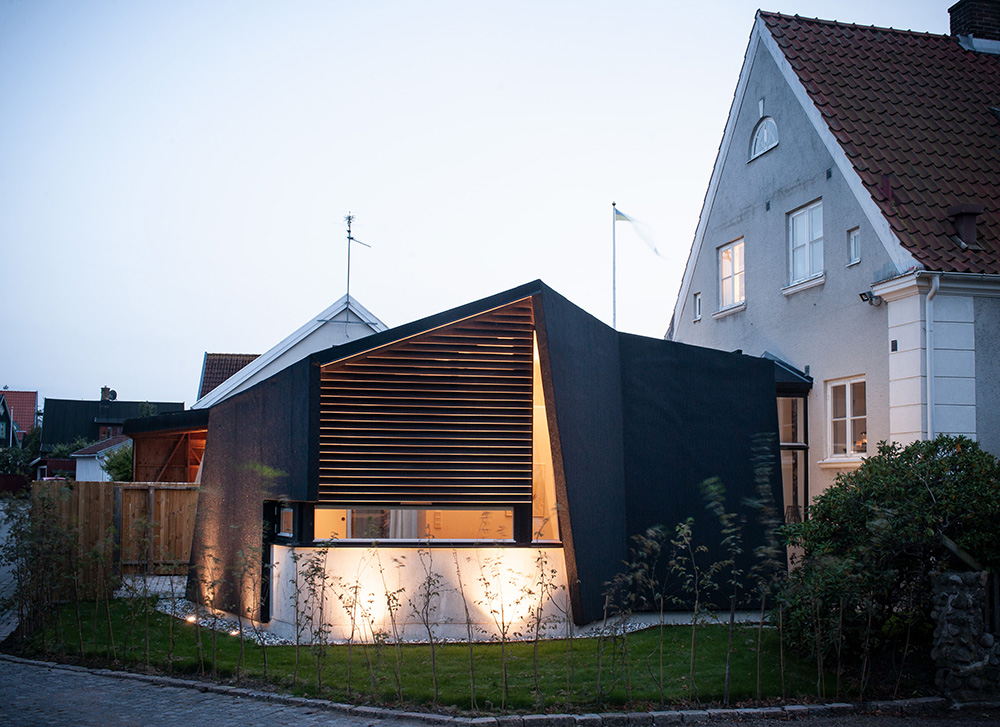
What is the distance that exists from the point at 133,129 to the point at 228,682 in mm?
10584

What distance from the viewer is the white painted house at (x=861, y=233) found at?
10961 millimetres

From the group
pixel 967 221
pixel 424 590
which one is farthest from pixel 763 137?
pixel 424 590

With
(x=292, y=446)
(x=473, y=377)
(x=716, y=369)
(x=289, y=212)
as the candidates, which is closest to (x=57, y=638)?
(x=292, y=446)

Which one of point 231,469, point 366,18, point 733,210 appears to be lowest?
point 231,469

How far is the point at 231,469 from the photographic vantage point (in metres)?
11.3

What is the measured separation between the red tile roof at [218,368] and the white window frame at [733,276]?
721 inches

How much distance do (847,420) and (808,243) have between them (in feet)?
9.86

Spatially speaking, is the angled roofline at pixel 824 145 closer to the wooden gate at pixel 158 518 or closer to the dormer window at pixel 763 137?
the dormer window at pixel 763 137

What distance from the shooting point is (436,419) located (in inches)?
375

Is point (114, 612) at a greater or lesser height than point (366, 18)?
lesser

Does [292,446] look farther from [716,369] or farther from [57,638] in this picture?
[716,369]

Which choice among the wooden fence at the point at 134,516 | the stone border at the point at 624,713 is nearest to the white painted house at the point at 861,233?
the stone border at the point at 624,713

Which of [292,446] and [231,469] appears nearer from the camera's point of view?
[292,446]

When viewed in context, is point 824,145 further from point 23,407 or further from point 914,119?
point 23,407
